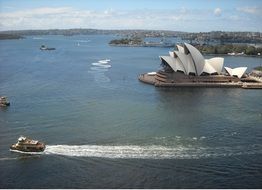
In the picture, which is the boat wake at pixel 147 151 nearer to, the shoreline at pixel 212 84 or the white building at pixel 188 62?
the shoreline at pixel 212 84

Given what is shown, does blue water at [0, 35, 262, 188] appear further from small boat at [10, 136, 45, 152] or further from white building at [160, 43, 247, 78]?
white building at [160, 43, 247, 78]

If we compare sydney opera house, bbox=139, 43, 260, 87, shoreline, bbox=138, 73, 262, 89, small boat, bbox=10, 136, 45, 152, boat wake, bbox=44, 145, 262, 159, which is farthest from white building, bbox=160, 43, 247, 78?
small boat, bbox=10, 136, 45, 152

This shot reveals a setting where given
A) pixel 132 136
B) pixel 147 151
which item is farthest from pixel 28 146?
pixel 147 151

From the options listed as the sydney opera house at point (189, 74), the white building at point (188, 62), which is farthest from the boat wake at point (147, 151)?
the white building at point (188, 62)

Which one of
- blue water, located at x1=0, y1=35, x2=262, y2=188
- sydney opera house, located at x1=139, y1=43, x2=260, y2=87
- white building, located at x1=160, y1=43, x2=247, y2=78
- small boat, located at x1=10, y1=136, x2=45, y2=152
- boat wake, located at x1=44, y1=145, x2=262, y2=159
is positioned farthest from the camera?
white building, located at x1=160, y1=43, x2=247, y2=78

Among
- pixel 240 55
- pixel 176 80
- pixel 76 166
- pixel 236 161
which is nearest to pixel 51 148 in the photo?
pixel 76 166

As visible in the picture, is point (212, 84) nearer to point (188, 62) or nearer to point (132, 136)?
point (188, 62)

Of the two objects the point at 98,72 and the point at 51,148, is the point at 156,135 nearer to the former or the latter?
the point at 51,148
